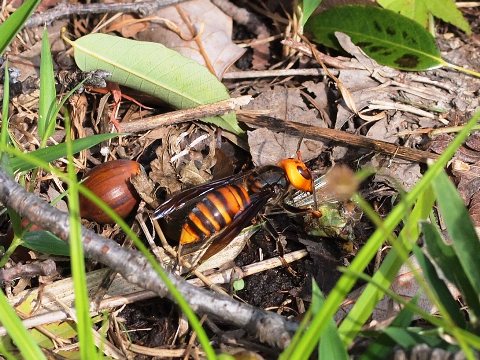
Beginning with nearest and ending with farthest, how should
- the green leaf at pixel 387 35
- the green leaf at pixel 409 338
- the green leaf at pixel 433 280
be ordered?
1. the green leaf at pixel 409 338
2. the green leaf at pixel 433 280
3. the green leaf at pixel 387 35

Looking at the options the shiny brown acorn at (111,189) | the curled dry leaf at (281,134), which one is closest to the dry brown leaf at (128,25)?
the curled dry leaf at (281,134)

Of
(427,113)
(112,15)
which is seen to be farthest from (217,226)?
(112,15)

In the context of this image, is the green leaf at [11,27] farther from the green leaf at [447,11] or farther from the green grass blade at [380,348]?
the green leaf at [447,11]

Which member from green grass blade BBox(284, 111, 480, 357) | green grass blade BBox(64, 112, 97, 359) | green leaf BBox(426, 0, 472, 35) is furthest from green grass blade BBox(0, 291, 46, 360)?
green leaf BBox(426, 0, 472, 35)

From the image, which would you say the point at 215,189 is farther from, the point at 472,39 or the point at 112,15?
the point at 472,39

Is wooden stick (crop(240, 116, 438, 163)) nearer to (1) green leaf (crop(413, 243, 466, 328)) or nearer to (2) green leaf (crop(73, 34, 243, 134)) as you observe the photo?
(2) green leaf (crop(73, 34, 243, 134))

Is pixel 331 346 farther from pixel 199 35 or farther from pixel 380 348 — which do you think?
pixel 199 35
